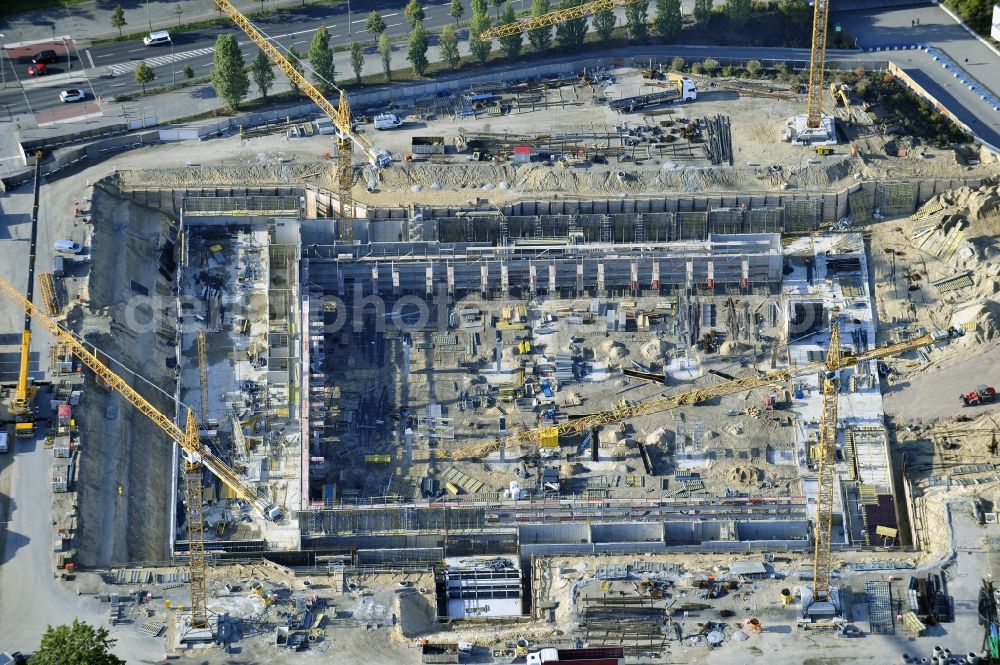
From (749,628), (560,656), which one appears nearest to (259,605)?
(560,656)

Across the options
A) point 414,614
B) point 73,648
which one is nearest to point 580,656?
point 414,614

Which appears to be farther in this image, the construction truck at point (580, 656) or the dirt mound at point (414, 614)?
the dirt mound at point (414, 614)

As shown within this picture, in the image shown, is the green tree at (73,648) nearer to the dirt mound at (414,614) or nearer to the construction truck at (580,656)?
the dirt mound at (414,614)

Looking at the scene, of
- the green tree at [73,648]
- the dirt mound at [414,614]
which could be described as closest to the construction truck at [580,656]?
the dirt mound at [414,614]

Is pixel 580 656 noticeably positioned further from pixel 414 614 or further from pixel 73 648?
pixel 73 648

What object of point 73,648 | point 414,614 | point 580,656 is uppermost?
point 414,614

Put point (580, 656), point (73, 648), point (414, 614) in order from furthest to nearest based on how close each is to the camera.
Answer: point (414, 614) → point (580, 656) → point (73, 648)

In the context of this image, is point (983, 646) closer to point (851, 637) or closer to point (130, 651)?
point (851, 637)

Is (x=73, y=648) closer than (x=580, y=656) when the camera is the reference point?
Yes
